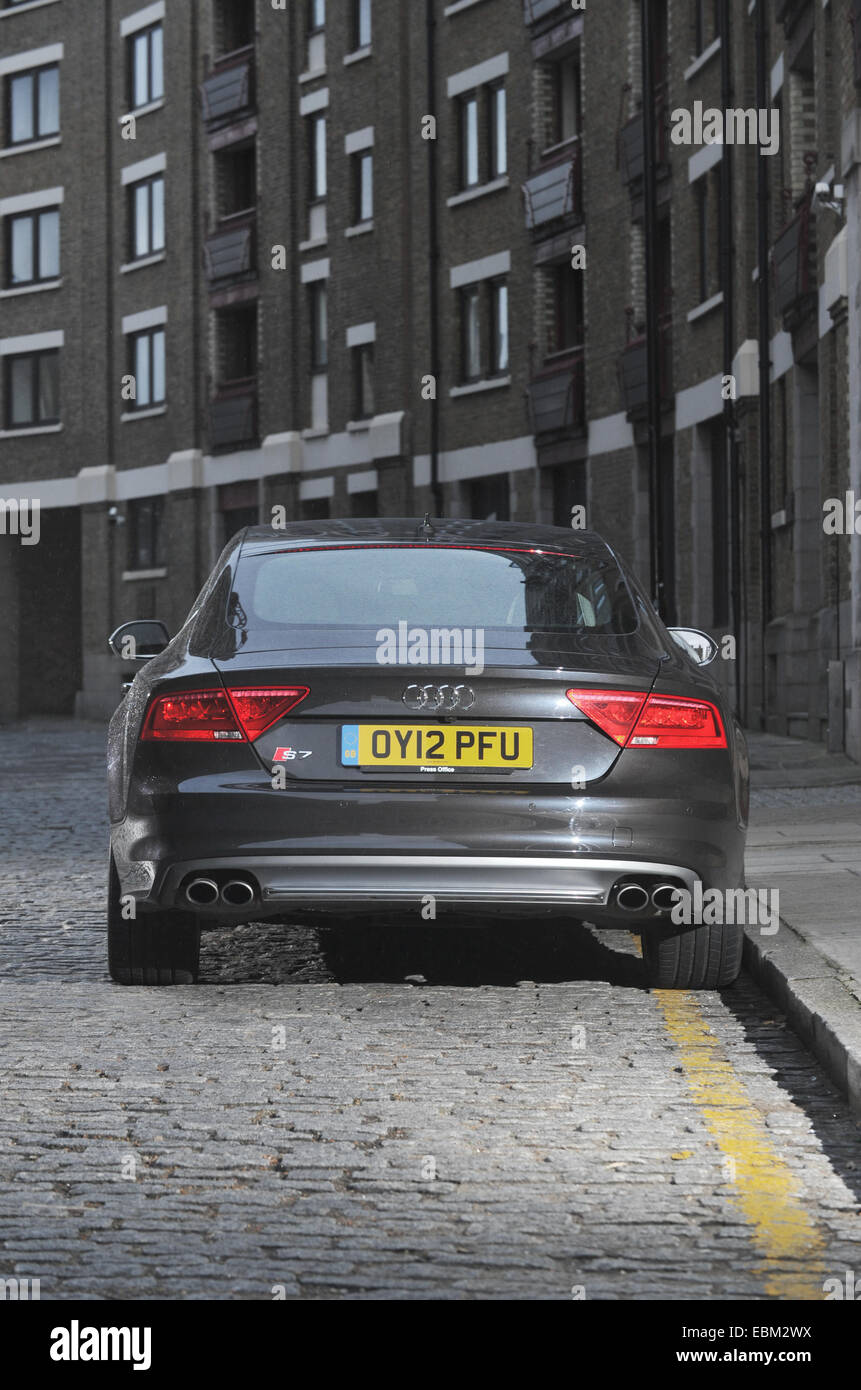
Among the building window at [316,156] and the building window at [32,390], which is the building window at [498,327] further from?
the building window at [32,390]

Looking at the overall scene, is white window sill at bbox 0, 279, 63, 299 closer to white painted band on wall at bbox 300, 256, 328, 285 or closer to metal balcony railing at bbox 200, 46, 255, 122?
metal balcony railing at bbox 200, 46, 255, 122

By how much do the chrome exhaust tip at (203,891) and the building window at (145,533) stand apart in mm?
35151

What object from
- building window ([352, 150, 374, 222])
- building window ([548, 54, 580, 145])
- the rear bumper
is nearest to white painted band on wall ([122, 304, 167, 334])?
building window ([352, 150, 374, 222])

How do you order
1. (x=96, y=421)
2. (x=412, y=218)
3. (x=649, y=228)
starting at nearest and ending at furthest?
(x=649, y=228)
(x=412, y=218)
(x=96, y=421)

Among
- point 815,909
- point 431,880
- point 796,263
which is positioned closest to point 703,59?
point 796,263

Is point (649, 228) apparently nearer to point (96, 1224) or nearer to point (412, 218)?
point (412, 218)

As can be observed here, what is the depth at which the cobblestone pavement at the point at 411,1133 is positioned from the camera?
411cm

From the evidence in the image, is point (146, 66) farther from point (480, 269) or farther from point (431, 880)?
point (431, 880)

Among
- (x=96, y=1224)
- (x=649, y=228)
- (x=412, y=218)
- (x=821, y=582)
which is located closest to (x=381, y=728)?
(x=96, y=1224)

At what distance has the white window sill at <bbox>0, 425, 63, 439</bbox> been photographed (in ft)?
143

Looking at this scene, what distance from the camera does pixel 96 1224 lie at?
440 centimetres

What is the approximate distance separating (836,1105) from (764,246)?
20793mm

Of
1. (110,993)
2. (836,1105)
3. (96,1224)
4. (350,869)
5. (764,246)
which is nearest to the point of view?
(96,1224)

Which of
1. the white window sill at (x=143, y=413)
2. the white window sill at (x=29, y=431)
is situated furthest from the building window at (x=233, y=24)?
the white window sill at (x=29, y=431)
